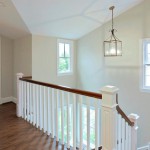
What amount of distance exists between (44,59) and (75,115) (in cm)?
283

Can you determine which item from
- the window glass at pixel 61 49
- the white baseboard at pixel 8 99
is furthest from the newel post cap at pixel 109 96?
the white baseboard at pixel 8 99

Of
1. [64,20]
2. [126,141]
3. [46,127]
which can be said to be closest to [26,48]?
[64,20]

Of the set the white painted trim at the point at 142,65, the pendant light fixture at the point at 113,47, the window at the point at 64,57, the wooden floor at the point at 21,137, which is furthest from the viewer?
the window at the point at 64,57

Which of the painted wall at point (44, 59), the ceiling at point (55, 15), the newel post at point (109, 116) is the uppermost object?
the ceiling at point (55, 15)

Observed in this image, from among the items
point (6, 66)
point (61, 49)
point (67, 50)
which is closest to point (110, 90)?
point (61, 49)

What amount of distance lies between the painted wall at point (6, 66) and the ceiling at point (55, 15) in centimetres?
35

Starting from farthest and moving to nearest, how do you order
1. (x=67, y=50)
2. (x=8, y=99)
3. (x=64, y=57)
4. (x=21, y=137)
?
(x=67, y=50) → (x=64, y=57) → (x=8, y=99) → (x=21, y=137)

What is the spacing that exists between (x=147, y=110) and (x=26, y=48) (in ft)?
12.4

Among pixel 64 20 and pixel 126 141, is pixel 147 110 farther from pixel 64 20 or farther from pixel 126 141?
pixel 64 20

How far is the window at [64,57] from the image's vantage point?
5410 mm

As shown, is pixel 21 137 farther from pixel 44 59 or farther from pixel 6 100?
pixel 6 100

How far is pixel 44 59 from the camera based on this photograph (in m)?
4.92

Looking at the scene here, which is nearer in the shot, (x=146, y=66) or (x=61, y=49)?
(x=146, y=66)

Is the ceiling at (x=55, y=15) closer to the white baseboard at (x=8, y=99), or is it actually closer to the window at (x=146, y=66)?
the window at (x=146, y=66)
